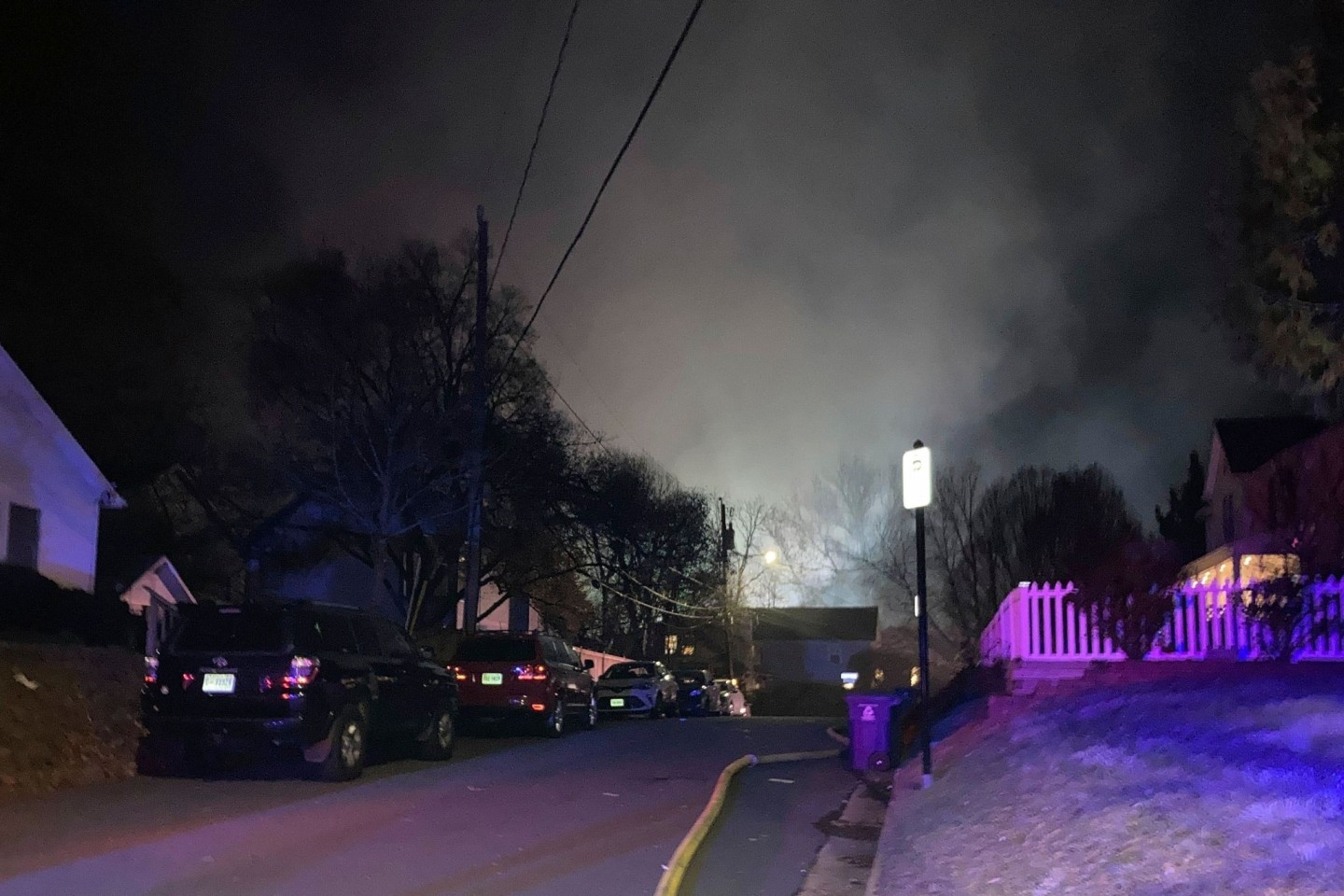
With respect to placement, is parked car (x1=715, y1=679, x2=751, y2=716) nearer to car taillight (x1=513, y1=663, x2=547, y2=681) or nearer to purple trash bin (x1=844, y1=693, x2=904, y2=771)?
car taillight (x1=513, y1=663, x2=547, y2=681)

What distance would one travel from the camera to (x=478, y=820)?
10.1 m

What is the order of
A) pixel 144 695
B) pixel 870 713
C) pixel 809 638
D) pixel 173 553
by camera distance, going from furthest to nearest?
pixel 809 638
pixel 173 553
pixel 870 713
pixel 144 695

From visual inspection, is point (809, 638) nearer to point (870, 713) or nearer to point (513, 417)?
point (513, 417)

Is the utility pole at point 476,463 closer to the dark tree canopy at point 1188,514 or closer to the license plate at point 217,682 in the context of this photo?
the license plate at point 217,682

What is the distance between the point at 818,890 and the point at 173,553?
92.4 feet

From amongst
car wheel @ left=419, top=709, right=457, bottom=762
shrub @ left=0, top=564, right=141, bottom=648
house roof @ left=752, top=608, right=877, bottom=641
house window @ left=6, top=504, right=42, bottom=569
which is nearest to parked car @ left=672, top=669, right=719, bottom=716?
shrub @ left=0, top=564, right=141, bottom=648

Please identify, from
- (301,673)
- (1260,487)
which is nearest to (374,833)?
(301,673)

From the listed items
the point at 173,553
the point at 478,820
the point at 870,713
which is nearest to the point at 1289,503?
the point at 870,713

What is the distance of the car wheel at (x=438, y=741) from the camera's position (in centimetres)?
1488

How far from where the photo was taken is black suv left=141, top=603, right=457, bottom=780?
39.4ft

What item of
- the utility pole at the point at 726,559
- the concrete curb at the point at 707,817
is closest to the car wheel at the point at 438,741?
the concrete curb at the point at 707,817

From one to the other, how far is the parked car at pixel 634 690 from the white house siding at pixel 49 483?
38.1 feet

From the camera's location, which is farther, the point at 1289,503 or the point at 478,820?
the point at 1289,503

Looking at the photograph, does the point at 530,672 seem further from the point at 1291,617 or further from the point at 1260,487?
the point at 1260,487
